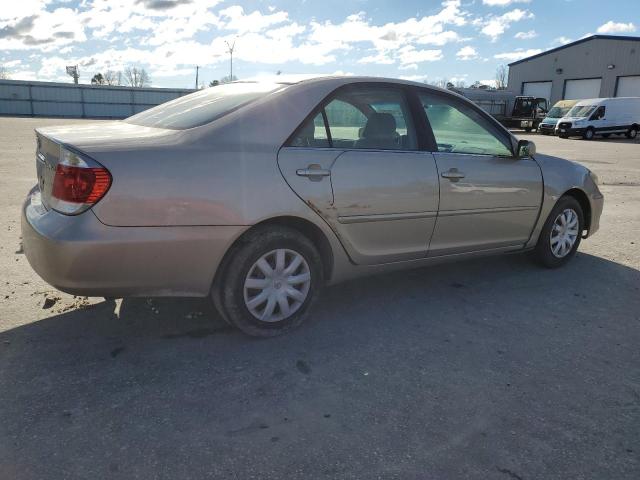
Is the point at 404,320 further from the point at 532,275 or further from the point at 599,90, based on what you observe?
the point at 599,90

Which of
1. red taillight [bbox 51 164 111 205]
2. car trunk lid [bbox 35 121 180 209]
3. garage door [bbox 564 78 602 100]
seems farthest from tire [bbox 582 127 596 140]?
red taillight [bbox 51 164 111 205]

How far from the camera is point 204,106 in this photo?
3.47 meters

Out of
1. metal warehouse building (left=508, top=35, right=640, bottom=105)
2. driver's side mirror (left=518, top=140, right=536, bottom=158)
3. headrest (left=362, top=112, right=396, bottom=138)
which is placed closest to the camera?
headrest (left=362, top=112, right=396, bottom=138)

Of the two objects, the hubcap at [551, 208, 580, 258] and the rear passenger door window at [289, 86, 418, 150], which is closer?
the rear passenger door window at [289, 86, 418, 150]

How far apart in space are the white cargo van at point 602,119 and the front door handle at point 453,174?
28.5 m

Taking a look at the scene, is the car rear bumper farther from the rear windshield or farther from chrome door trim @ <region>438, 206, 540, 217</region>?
chrome door trim @ <region>438, 206, 540, 217</region>

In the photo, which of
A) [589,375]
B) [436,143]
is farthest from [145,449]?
[436,143]

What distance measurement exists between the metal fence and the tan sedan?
43.3 meters

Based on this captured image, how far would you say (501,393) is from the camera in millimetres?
2742

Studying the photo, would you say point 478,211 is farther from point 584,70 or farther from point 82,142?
Answer: point 584,70

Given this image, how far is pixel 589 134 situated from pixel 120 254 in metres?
31.2

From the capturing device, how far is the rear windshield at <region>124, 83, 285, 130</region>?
323 centimetres

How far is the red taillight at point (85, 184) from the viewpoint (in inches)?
105

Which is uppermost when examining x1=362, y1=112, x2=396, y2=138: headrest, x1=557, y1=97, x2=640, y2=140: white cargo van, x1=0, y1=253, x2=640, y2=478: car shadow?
x1=557, y1=97, x2=640, y2=140: white cargo van
